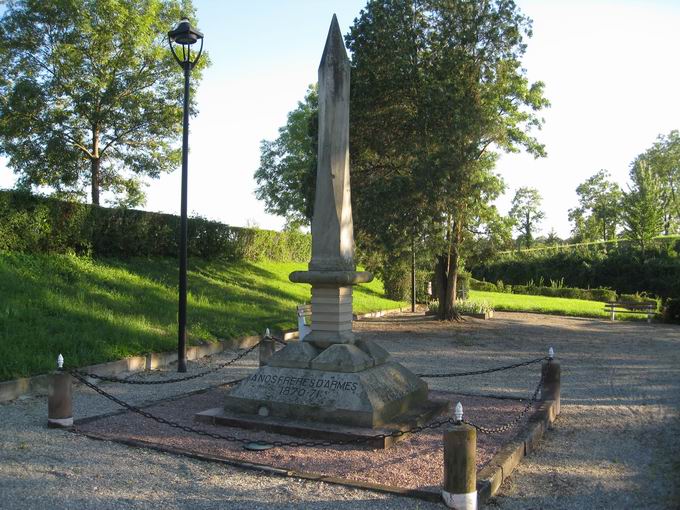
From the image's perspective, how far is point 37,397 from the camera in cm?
841

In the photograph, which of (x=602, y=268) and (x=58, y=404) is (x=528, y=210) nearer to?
(x=602, y=268)

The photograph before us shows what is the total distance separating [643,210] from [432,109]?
24.8 meters

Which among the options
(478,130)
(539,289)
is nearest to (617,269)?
(539,289)

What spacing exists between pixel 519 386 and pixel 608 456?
13.1ft

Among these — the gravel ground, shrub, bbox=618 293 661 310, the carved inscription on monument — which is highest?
the carved inscription on monument

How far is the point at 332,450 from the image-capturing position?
20.3 ft

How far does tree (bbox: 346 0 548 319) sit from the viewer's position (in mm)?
17438

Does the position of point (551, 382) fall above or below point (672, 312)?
above

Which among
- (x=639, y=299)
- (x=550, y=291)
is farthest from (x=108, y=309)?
(x=550, y=291)

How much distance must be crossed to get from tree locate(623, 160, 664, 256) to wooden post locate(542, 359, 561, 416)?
31870 millimetres

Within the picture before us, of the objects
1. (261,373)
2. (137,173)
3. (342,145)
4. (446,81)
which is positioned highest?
(446,81)

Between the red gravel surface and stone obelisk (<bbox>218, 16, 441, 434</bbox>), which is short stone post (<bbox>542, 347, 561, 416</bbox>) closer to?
the red gravel surface

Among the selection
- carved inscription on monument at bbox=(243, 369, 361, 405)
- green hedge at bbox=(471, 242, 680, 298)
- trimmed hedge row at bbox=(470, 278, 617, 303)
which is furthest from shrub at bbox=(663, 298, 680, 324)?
carved inscription on monument at bbox=(243, 369, 361, 405)

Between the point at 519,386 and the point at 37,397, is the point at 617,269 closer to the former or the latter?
the point at 519,386
